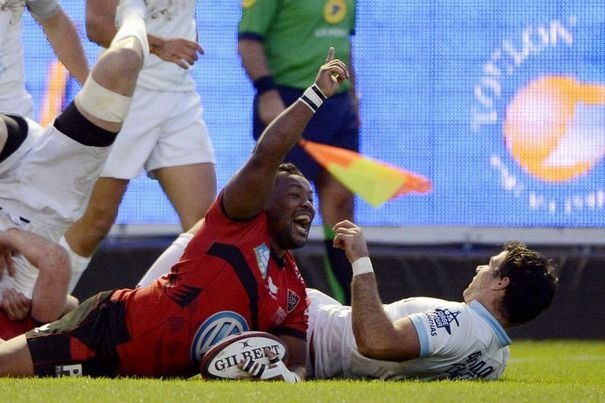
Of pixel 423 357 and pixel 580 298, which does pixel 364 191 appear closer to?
pixel 580 298

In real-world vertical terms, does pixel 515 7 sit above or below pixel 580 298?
above

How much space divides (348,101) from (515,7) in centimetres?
168

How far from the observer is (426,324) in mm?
6223

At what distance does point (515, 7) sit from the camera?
10.5m

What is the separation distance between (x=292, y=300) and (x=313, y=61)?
3102 millimetres

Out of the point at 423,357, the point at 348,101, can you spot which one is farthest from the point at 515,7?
the point at 423,357

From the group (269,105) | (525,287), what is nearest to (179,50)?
(525,287)

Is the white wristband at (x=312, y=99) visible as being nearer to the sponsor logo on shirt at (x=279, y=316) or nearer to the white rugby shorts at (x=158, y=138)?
the sponsor logo on shirt at (x=279, y=316)

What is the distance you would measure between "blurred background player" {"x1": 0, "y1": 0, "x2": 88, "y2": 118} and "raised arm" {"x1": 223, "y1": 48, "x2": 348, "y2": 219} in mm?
1876

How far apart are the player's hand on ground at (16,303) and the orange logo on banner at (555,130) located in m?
4.55

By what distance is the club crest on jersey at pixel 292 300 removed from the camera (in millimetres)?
6391

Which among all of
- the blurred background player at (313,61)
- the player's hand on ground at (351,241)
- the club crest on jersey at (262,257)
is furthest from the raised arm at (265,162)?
the blurred background player at (313,61)

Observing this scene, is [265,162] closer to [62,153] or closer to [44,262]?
[62,153]

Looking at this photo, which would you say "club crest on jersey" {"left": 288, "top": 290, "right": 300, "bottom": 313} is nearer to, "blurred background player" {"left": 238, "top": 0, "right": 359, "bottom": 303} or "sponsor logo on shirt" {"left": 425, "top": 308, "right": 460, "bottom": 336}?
"sponsor logo on shirt" {"left": 425, "top": 308, "right": 460, "bottom": 336}
